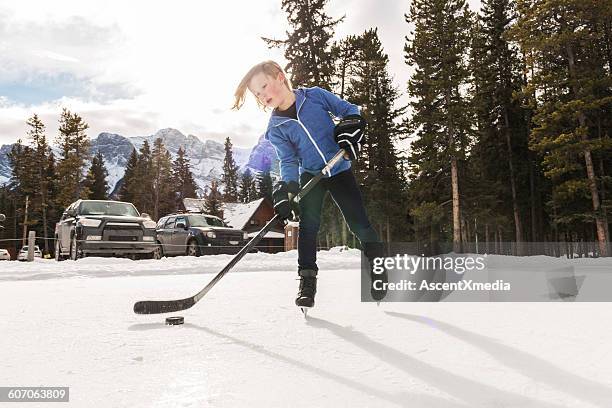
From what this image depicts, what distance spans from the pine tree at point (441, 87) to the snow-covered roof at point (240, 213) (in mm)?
22604

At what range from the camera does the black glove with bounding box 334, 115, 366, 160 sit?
10.8 feet

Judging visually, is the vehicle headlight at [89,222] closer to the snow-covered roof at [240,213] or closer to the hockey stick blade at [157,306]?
the hockey stick blade at [157,306]

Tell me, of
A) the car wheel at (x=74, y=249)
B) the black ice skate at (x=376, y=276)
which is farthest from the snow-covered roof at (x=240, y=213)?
the black ice skate at (x=376, y=276)

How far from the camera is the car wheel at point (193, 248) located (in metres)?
15.6

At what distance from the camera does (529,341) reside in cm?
200

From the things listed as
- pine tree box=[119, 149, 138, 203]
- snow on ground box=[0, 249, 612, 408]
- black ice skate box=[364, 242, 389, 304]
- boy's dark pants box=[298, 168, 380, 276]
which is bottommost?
snow on ground box=[0, 249, 612, 408]

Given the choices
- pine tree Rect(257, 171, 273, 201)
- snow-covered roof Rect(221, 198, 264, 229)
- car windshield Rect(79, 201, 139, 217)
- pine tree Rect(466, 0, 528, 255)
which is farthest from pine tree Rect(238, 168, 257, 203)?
car windshield Rect(79, 201, 139, 217)

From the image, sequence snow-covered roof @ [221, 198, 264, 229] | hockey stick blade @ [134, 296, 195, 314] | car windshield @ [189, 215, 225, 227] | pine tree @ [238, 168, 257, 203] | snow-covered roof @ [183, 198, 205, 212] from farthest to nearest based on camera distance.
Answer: pine tree @ [238, 168, 257, 203] < snow-covered roof @ [183, 198, 205, 212] < snow-covered roof @ [221, 198, 264, 229] < car windshield @ [189, 215, 225, 227] < hockey stick blade @ [134, 296, 195, 314]

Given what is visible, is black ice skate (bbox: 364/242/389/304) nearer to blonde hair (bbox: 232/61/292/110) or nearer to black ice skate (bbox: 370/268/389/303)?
black ice skate (bbox: 370/268/389/303)

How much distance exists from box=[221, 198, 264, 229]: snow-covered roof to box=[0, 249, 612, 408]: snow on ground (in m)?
41.8

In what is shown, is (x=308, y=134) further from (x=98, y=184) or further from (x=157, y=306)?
(x=98, y=184)

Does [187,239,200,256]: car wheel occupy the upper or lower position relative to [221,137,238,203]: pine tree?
lower

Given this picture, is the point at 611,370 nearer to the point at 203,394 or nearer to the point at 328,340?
the point at 328,340

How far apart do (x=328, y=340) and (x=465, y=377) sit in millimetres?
768
